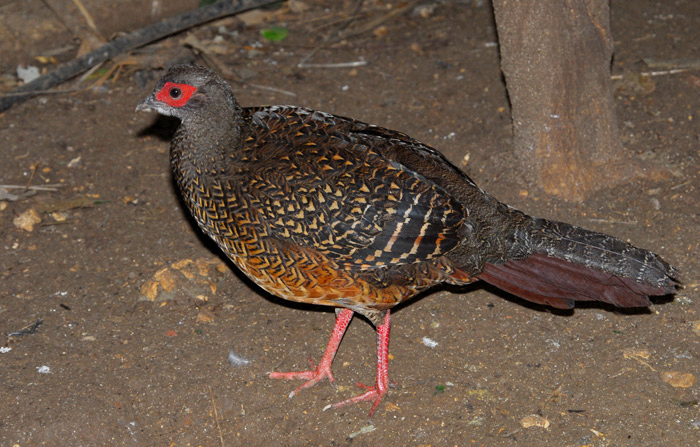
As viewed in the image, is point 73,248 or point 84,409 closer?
point 84,409

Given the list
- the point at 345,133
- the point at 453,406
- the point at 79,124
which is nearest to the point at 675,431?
the point at 453,406

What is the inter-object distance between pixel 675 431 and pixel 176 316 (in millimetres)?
2733

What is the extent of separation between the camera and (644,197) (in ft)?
15.6

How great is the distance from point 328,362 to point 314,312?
519mm

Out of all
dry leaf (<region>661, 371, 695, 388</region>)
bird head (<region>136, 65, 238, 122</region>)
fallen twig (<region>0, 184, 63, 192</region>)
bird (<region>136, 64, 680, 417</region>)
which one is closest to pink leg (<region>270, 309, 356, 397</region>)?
bird (<region>136, 64, 680, 417</region>)

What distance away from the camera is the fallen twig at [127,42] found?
5871 mm

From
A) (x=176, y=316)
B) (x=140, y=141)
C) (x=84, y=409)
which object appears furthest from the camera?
(x=140, y=141)

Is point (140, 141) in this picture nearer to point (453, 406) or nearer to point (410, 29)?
point (410, 29)

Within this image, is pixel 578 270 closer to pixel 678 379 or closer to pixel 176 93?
pixel 678 379

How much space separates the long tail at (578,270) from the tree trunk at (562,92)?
46.1 inches

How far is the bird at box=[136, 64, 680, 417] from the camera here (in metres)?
3.48

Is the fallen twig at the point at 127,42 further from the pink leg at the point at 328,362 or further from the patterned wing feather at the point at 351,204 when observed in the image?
the pink leg at the point at 328,362

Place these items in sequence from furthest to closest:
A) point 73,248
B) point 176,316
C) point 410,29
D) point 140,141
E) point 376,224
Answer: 1. point 410,29
2. point 140,141
3. point 73,248
4. point 176,316
5. point 376,224

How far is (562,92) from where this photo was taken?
15.3 feet
